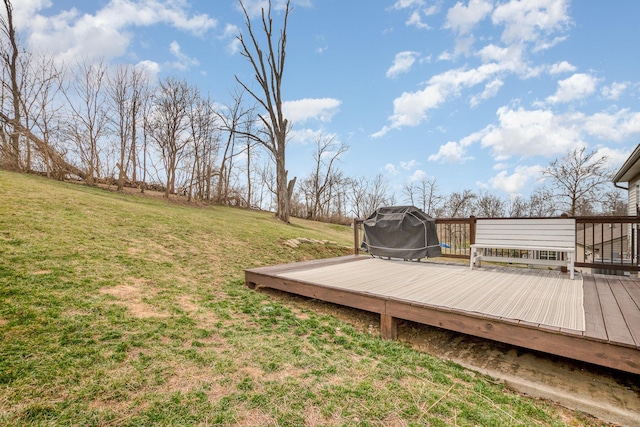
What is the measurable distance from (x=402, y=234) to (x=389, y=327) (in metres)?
2.75

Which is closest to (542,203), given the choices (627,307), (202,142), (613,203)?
(613,203)

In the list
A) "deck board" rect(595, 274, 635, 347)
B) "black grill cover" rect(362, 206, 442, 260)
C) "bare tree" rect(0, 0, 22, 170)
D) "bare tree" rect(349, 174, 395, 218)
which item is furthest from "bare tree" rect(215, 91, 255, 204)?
"deck board" rect(595, 274, 635, 347)

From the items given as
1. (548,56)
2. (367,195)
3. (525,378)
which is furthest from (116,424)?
(367,195)

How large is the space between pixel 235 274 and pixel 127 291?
183 centimetres

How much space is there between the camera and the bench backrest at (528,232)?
13.3 ft

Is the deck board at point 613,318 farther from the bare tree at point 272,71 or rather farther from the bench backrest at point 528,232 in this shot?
the bare tree at point 272,71

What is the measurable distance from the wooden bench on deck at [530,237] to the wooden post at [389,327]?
79.6 inches

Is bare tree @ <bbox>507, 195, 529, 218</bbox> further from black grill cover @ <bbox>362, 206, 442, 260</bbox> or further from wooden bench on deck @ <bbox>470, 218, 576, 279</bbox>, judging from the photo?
wooden bench on deck @ <bbox>470, 218, 576, 279</bbox>

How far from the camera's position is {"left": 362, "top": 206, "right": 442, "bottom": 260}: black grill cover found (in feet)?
17.3

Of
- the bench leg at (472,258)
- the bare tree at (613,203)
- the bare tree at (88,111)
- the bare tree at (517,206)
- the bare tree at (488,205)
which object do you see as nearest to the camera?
the bench leg at (472,258)

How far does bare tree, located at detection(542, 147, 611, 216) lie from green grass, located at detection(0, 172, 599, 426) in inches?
771

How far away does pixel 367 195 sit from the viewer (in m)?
28.8

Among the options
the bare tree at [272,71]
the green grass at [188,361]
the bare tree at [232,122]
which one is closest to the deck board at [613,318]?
the green grass at [188,361]

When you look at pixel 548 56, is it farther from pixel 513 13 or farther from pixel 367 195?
pixel 367 195
